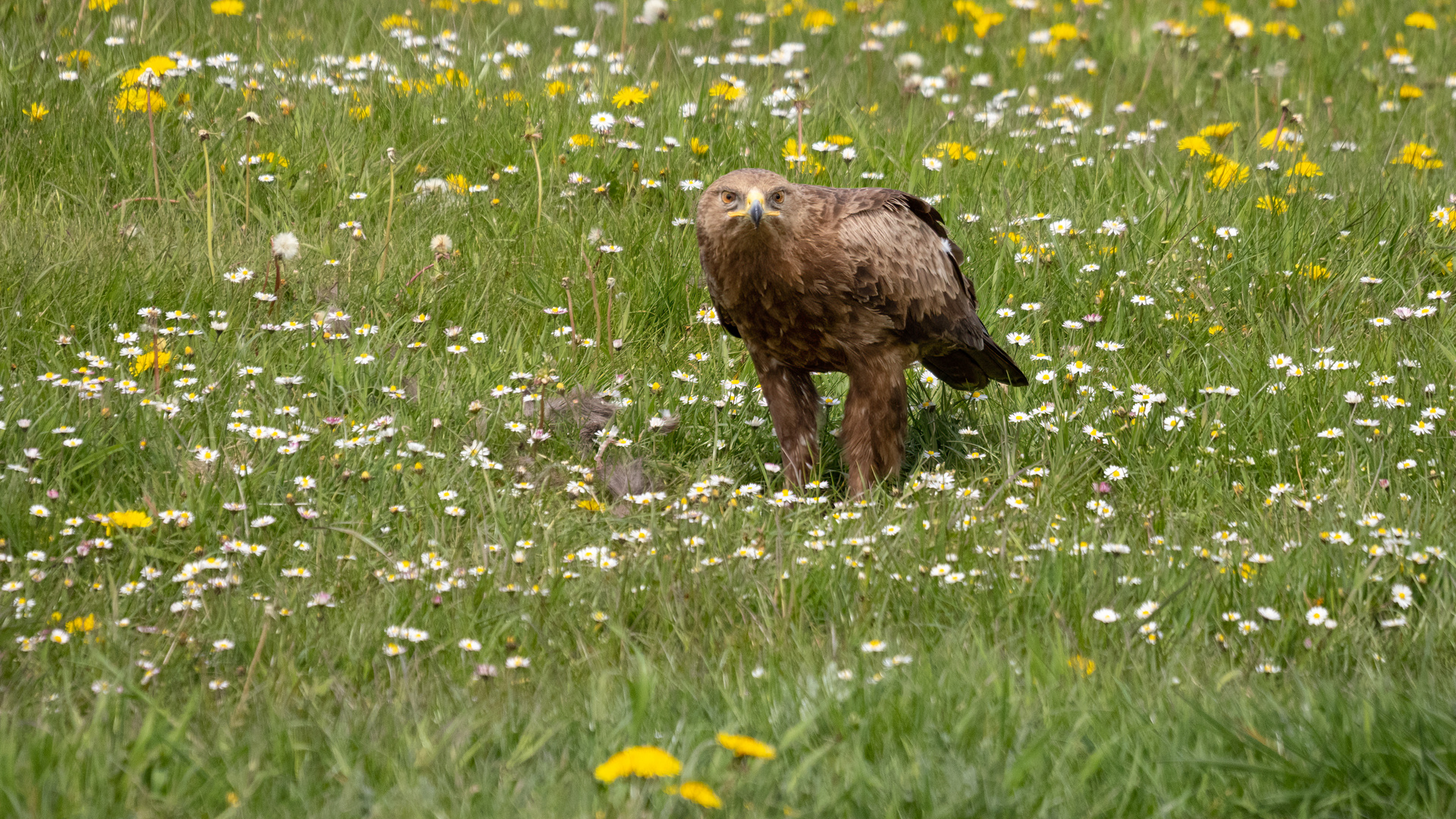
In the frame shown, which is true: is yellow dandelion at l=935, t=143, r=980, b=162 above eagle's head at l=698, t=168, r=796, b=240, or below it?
below

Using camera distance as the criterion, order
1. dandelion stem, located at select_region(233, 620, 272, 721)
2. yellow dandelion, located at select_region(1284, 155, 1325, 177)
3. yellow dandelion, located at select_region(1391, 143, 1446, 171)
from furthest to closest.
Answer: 1. yellow dandelion, located at select_region(1391, 143, 1446, 171)
2. yellow dandelion, located at select_region(1284, 155, 1325, 177)
3. dandelion stem, located at select_region(233, 620, 272, 721)

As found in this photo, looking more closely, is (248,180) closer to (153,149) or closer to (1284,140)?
(153,149)

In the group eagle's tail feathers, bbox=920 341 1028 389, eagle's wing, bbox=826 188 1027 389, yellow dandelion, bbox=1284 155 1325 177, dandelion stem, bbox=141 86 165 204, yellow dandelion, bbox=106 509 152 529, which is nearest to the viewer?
yellow dandelion, bbox=106 509 152 529

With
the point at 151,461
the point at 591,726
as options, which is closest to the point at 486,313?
the point at 151,461

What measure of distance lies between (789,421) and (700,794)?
2448mm

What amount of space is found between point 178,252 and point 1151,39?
6383 millimetres

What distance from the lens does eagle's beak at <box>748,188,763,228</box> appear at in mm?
4004

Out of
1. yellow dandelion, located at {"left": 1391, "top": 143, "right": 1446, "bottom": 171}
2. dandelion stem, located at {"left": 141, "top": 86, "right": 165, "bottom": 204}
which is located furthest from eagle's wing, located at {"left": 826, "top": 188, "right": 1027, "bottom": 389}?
yellow dandelion, located at {"left": 1391, "top": 143, "right": 1446, "bottom": 171}

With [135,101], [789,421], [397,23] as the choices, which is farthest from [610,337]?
[397,23]

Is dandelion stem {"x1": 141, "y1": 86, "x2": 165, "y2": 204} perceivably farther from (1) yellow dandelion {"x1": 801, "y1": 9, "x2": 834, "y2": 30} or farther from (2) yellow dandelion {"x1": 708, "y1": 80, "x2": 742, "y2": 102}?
(1) yellow dandelion {"x1": 801, "y1": 9, "x2": 834, "y2": 30}

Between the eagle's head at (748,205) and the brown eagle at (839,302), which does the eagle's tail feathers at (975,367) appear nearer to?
the brown eagle at (839,302)

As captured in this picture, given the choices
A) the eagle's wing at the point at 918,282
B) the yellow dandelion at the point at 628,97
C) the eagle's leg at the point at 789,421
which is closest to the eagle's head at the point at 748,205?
the eagle's wing at the point at 918,282

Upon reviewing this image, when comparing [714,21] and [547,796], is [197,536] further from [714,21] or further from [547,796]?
[714,21]

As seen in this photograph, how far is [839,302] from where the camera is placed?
4.29m
